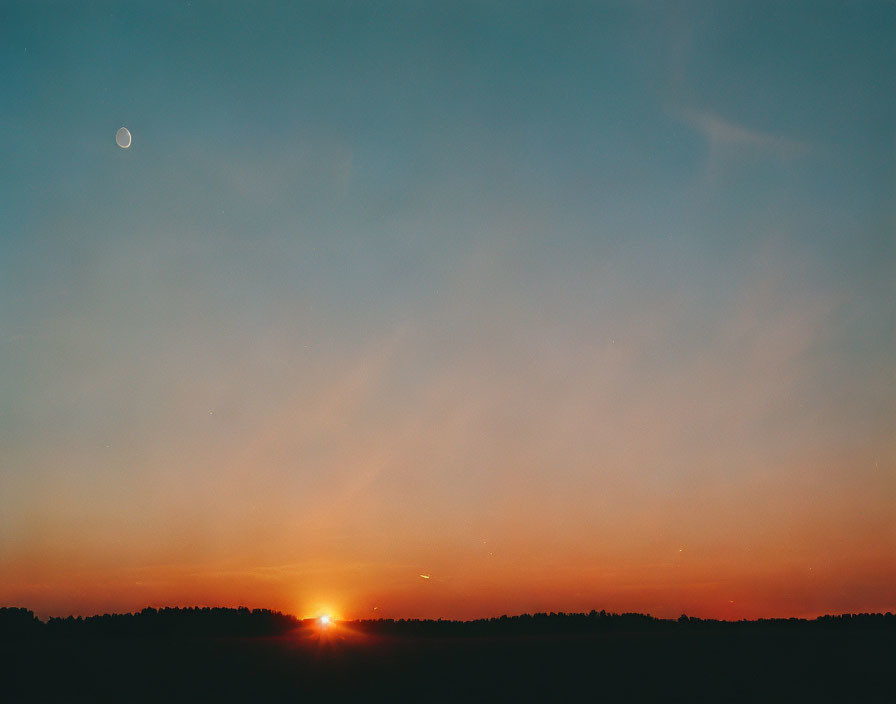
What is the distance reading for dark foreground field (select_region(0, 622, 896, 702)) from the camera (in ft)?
152

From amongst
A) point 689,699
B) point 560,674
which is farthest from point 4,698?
point 689,699

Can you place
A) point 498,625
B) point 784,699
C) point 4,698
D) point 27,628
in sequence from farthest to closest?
1. point 498,625
2. point 27,628
3. point 4,698
4. point 784,699

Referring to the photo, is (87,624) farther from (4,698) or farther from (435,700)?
(435,700)

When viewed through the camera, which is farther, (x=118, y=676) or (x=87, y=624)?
(x=87, y=624)

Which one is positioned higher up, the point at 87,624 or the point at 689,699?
the point at 87,624

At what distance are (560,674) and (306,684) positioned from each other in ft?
50.7

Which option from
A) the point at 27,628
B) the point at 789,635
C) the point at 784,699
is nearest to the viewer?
the point at 784,699

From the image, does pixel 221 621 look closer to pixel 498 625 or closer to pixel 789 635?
pixel 498 625

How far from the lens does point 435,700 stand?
4406cm

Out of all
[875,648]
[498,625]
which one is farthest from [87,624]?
[875,648]

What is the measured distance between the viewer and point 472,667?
174ft

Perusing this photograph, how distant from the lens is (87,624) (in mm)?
82125

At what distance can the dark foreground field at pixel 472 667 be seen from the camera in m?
46.2

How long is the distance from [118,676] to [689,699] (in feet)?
113
